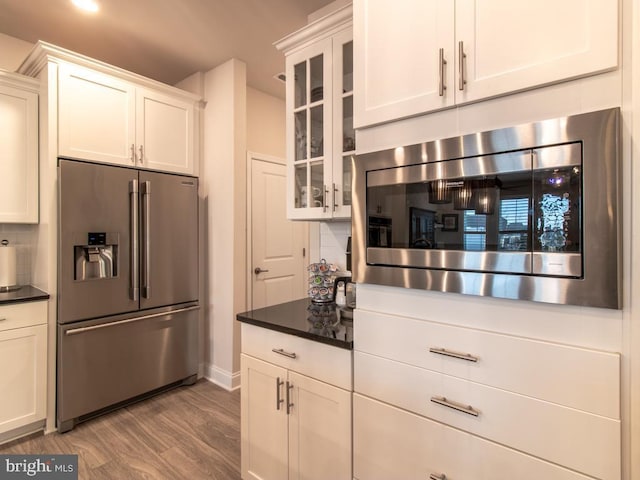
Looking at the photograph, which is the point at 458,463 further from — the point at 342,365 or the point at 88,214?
the point at 88,214

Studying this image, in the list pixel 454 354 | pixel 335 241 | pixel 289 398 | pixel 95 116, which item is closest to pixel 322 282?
pixel 335 241

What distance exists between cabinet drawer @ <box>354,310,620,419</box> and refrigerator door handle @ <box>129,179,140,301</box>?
6.80ft

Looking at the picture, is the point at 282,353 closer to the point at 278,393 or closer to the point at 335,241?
the point at 278,393

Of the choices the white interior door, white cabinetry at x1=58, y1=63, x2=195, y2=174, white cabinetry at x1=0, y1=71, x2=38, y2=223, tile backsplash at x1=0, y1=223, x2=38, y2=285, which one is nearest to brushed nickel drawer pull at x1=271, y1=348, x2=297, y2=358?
the white interior door

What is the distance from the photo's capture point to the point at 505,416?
1.02 meters

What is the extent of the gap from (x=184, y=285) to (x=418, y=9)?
262 cm

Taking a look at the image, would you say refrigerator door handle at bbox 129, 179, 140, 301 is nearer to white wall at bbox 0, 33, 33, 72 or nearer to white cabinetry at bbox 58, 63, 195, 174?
white cabinetry at bbox 58, 63, 195, 174

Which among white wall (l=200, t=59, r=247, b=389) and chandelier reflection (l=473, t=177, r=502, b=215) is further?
white wall (l=200, t=59, r=247, b=389)

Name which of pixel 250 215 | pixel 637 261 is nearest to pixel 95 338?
pixel 250 215

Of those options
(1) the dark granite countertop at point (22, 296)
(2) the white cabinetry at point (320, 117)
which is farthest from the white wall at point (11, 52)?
(2) the white cabinetry at point (320, 117)

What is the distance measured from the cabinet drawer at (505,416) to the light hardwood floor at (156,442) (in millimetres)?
1283

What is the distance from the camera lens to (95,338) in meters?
2.45

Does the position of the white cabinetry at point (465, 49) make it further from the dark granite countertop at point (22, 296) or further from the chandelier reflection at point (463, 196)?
the dark granite countertop at point (22, 296)

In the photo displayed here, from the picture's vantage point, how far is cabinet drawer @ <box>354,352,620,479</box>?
894 millimetres
